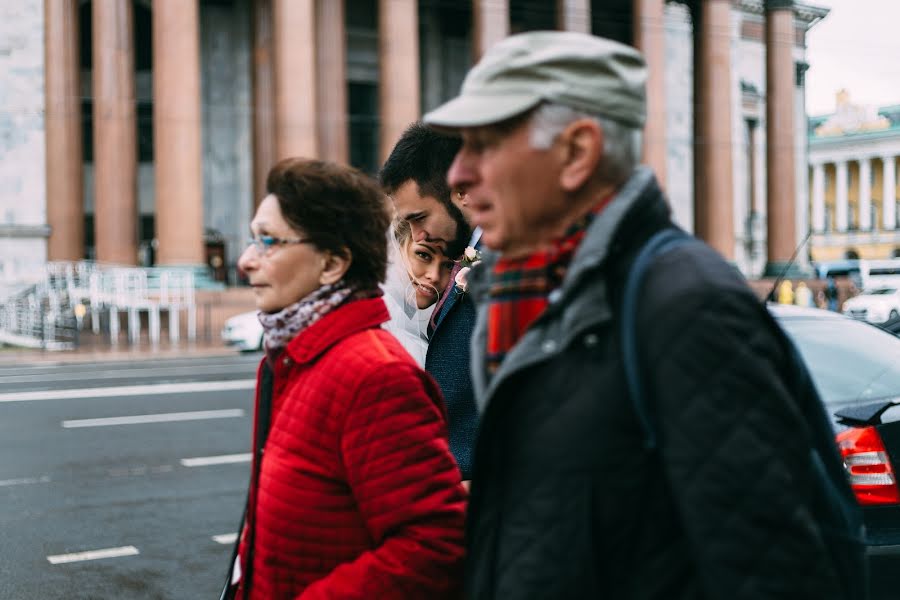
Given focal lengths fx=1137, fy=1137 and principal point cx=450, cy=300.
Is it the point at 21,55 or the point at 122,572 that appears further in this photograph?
the point at 21,55

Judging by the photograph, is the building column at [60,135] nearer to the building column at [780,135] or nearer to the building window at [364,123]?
the building window at [364,123]

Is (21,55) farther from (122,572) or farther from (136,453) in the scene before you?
(122,572)

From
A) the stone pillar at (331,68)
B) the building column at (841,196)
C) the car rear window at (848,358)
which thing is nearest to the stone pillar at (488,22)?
the stone pillar at (331,68)

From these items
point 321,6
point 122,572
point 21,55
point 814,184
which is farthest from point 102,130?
point 814,184

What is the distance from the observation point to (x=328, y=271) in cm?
279

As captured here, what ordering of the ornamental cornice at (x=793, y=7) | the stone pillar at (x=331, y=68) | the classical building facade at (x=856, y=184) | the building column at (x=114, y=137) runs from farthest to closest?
the classical building facade at (x=856, y=184) → the ornamental cornice at (x=793, y=7) → the stone pillar at (x=331, y=68) → the building column at (x=114, y=137)

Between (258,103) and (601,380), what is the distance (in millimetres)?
36003

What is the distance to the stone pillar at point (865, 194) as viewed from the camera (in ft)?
370

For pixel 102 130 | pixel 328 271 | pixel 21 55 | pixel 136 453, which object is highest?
pixel 21 55

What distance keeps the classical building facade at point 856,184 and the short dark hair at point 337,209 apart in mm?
112964

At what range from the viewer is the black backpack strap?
190 cm

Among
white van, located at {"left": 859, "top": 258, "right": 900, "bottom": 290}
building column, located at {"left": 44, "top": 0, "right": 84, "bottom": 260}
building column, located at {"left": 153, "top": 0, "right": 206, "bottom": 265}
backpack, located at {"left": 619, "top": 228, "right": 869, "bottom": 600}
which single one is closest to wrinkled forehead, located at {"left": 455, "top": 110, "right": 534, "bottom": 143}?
backpack, located at {"left": 619, "top": 228, "right": 869, "bottom": 600}

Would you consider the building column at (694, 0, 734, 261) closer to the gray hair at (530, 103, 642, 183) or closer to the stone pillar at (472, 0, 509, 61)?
the stone pillar at (472, 0, 509, 61)

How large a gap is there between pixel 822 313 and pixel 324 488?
192 inches
